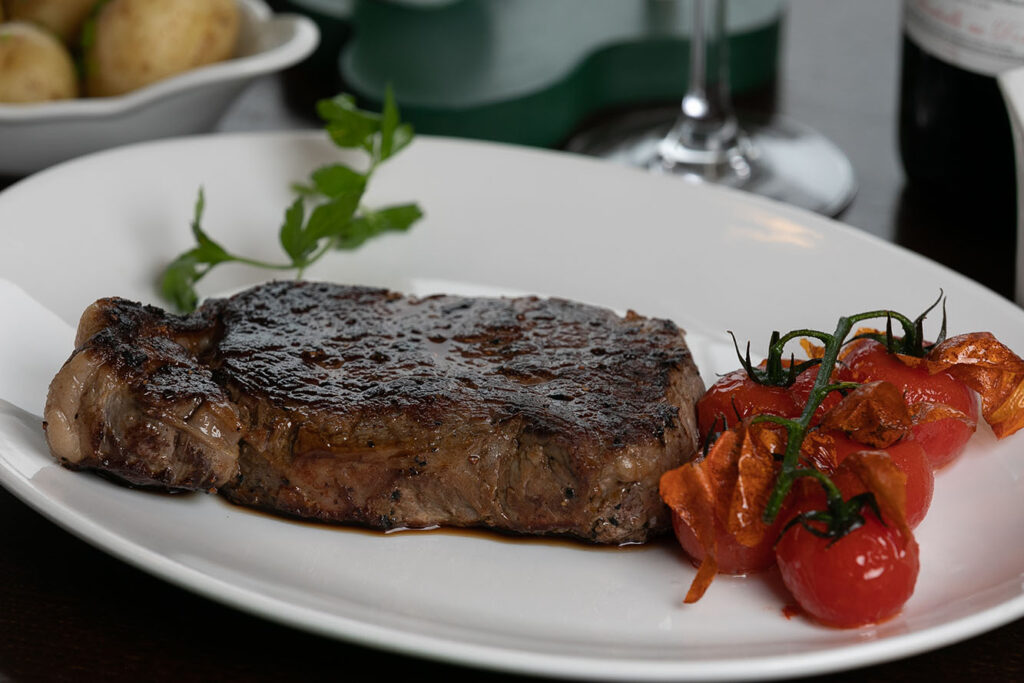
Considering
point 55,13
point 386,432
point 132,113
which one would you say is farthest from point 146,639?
point 55,13

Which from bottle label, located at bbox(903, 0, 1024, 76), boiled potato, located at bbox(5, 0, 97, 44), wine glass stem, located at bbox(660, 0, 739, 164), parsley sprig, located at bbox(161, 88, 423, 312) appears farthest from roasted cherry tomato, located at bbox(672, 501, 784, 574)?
boiled potato, located at bbox(5, 0, 97, 44)

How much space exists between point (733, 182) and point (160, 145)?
1.15 metres

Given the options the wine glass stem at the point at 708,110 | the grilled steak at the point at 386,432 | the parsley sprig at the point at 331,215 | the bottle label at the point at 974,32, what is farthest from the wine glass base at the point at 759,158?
the grilled steak at the point at 386,432

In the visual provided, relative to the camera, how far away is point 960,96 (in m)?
2.23

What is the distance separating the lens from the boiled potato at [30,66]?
2.34 metres

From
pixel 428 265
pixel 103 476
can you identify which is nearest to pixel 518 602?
pixel 103 476

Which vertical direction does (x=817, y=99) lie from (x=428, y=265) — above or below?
below

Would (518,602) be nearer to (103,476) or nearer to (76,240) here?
(103,476)

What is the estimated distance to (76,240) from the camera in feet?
6.52

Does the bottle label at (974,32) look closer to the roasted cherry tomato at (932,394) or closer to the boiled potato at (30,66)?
the roasted cherry tomato at (932,394)

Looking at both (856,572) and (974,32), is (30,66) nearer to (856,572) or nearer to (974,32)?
(974,32)

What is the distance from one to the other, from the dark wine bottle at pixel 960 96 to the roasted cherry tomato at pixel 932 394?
31.5 inches

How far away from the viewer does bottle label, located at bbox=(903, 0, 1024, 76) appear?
205 cm

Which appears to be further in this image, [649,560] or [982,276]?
[982,276]
